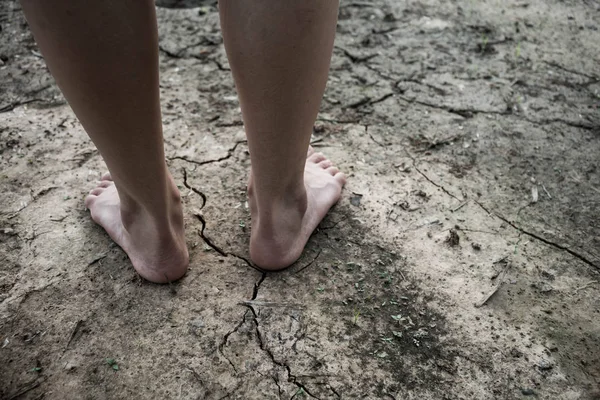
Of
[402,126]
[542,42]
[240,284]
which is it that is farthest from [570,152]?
[240,284]

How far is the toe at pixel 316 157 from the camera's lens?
1.64 meters

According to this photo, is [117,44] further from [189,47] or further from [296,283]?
[189,47]

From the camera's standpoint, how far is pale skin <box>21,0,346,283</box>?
864mm

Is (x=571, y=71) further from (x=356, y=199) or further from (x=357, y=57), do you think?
(x=356, y=199)

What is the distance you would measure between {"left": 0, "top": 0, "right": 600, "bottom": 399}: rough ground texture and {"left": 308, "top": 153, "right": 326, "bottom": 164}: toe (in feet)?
0.30

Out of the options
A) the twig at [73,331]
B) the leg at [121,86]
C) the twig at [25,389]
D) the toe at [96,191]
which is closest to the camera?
the leg at [121,86]

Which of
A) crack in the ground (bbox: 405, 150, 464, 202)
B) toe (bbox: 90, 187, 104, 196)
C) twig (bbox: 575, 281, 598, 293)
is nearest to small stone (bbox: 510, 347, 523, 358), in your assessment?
twig (bbox: 575, 281, 598, 293)

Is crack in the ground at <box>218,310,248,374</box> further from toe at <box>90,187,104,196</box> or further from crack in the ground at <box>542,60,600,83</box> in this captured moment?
crack in the ground at <box>542,60,600,83</box>

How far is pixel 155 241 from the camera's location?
123 centimetres

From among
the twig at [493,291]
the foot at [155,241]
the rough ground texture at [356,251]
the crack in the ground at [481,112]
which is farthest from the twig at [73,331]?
the crack in the ground at [481,112]

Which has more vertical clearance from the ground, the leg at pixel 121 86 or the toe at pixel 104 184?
the leg at pixel 121 86

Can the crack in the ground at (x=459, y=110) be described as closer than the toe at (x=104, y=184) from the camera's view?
No

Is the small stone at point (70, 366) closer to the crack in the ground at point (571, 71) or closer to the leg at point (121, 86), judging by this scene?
the leg at point (121, 86)

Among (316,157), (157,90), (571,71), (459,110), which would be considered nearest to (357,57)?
(459,110)
